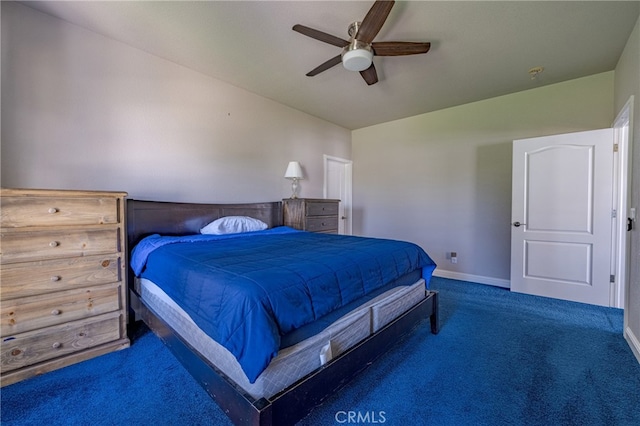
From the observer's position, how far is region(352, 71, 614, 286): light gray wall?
10.7 ft

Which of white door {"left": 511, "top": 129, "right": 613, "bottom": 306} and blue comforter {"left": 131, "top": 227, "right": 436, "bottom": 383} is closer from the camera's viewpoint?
blue comforter {"left": 131, "top": 227, "right": 436, "bottom": 383}

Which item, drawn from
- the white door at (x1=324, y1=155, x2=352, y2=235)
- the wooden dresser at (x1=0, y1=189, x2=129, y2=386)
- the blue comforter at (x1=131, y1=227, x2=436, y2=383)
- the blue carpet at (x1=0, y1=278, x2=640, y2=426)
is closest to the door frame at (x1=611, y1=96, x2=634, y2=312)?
the blue carpet at (x1=0, y1=278, x2=640, y2=426)

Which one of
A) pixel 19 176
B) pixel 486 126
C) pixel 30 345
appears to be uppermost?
pixel 486 126

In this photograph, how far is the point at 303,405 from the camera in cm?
116

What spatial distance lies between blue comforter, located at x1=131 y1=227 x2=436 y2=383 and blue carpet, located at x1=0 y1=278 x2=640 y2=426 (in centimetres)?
56

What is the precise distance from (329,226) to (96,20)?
3261 mm

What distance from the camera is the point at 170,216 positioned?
8.81 ft

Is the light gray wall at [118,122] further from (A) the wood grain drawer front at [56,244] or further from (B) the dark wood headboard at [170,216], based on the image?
A: (A) the wood grain drawer front at [56,244]

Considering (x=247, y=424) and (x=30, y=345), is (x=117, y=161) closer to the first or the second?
(x=30, y=345)

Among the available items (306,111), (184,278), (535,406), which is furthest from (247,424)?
(306,111)

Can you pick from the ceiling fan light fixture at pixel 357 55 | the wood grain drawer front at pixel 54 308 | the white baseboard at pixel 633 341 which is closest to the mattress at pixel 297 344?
the wood grain drawer front at pixel 54 308

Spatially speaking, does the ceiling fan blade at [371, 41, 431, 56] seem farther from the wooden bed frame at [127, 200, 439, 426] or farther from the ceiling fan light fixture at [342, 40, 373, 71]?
the wooden bed frame at [127, 200, 439, 426]

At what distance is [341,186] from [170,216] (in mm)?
3196

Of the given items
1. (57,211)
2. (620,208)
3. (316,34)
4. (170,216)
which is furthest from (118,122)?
(620,208)
